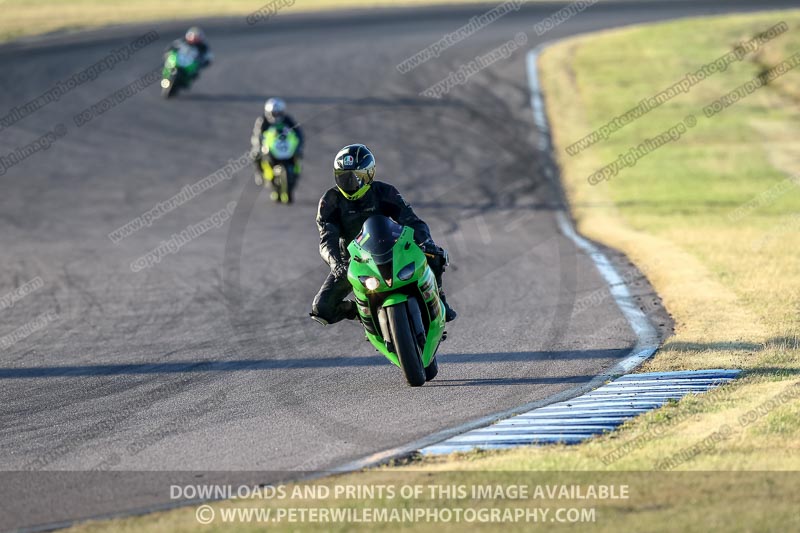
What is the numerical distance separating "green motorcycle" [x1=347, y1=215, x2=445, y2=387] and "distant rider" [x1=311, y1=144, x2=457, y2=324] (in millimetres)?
386

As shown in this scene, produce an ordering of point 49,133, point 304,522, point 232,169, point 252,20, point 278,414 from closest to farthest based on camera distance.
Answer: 1. point 304,522
2. point 278,414
3. point 232,169
4. point 49,133
5. point 252,20

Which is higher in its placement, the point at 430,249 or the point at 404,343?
the point at 430,249

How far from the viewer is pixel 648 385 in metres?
8.57

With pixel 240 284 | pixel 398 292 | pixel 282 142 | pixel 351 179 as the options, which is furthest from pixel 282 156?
pixel 398 292

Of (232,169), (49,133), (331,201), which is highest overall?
(49,133)

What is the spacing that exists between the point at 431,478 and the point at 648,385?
2.91 meters

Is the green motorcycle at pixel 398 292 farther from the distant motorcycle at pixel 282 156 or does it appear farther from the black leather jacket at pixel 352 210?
the distant motorcycle at pixel 282 156

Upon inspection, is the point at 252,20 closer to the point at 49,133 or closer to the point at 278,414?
the point at 49,133

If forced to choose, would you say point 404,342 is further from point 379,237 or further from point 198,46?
point 198,46

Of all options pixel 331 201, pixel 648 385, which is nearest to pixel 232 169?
pixel 331 201

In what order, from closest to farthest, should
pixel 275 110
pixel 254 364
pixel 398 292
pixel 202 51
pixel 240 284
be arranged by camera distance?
pixel 398 292 → pixel 254 364 → pixel 240 284 → pixel 275 110 → pixel 202 51

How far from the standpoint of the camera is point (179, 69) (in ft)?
94.9

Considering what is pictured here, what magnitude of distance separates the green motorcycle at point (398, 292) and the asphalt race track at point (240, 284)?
17.7 inches

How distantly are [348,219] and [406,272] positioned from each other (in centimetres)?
128
